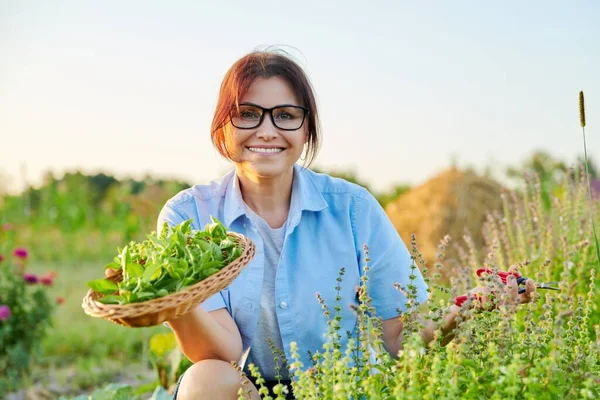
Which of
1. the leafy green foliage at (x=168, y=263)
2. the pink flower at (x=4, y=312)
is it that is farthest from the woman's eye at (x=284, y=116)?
the pink flower at (x=4, y=312)

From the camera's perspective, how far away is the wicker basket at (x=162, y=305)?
1.53 metres

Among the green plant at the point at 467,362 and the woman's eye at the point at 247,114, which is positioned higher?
the woman's eye at the point at 247,114

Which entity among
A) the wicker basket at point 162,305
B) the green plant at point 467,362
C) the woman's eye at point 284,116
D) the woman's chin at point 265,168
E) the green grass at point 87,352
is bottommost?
the green grass at point 87,352

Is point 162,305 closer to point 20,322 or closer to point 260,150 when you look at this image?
point 260,150

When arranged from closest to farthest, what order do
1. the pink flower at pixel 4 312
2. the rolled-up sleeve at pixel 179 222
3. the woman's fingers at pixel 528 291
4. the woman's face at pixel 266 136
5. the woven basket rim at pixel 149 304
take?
1. the woven basket rim at pixel 149 304
2. the woman's fingers at pixel 528 291
3. the rolled-up sleeve at pixel 179 222
4. the woman's face at pixel 266 136
5. the pink flower at pixel 4 312

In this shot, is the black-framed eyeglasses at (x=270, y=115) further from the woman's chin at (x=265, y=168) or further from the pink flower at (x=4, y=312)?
the pink flower at (x=4, y=312)

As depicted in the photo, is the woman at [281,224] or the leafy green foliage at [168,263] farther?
the woman at [281,224]

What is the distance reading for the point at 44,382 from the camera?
4102mm

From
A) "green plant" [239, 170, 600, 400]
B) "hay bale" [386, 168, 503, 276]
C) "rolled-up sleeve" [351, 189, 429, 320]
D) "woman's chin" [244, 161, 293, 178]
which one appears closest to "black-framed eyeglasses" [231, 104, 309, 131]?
"woman's chin" [244, 161, 293, 178]

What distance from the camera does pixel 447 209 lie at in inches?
241

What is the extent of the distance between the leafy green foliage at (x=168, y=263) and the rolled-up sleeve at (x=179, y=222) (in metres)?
0.29

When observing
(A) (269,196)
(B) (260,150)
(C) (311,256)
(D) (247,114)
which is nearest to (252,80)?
(D) (247,114)

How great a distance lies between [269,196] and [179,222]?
13.8 inches

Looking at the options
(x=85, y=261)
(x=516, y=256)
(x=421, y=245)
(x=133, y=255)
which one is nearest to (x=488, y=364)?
(x=133, y=255)
